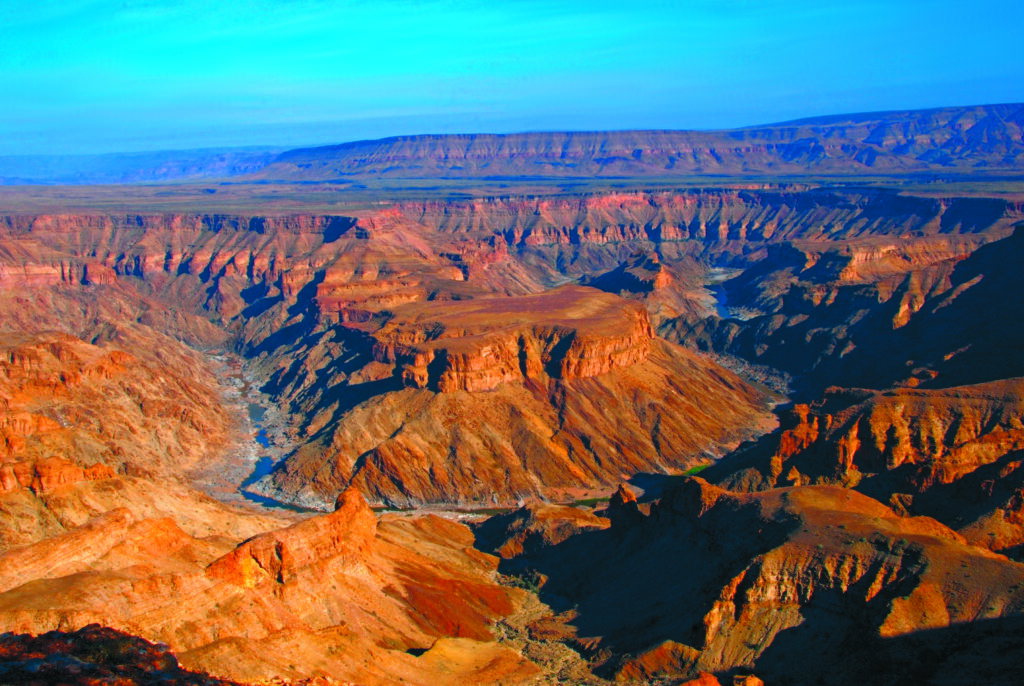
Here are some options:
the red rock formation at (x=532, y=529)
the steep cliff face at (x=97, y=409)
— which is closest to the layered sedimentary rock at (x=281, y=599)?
the red rock formation at (x=532, y=529)

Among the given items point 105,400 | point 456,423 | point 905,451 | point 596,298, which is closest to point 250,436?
point 105,400

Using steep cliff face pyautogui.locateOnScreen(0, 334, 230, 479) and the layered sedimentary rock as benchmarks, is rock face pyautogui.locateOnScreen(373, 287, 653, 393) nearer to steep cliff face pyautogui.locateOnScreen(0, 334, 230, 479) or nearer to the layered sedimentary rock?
steep cliff face pyautogui.locateOnScreen(0, 334, 230, 479)

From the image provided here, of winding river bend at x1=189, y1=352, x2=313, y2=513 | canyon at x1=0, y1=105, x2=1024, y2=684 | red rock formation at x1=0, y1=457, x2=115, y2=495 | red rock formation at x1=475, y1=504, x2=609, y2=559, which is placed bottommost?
winding river bend at x1=189, y1=352, x2=313, y2=513

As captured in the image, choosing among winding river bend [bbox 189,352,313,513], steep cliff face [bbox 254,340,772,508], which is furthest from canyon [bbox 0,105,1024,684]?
winding river bend [bbox 189,352,313,513]

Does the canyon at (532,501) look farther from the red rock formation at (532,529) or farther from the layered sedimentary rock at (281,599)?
the red rock formation at (532,529)

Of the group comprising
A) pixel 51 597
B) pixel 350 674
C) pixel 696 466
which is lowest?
pixel 696 466

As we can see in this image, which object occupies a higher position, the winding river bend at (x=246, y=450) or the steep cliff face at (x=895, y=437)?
the steep cliff face at (x=895, y=437)

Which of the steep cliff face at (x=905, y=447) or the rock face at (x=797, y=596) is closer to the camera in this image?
the rock face at (x=797, y=596)

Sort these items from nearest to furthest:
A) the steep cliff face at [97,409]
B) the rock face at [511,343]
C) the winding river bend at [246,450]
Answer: the steep cliff face at [97,409] < the winding river bend at [246,450] < the rock face at [511,343]

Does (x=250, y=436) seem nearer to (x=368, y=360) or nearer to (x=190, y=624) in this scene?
(x=368, y=360)
